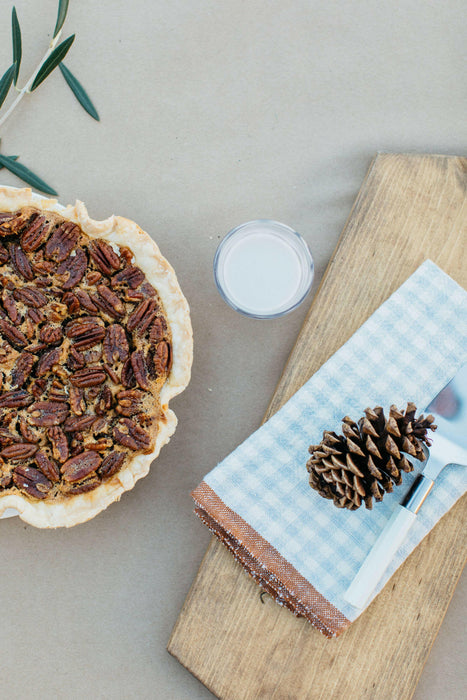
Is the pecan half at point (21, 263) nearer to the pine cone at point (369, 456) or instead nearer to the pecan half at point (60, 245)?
the pecan half at point (60, 245)

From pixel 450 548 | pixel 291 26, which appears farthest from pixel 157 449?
pixel 291 26

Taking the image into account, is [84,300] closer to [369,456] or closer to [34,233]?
[34,233]

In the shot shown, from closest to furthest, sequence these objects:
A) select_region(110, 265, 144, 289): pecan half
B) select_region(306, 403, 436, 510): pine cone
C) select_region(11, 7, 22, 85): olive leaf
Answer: select_region(306, 403, 436, 510): pine cone
select_region(110, 265, 144, 289): pecan half
select_region(11, 7, 22, 85): olive leaf

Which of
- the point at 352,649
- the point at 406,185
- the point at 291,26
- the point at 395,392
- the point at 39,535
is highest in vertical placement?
the point at 291,26

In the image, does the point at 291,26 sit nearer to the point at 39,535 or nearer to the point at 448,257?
the point at 448,257

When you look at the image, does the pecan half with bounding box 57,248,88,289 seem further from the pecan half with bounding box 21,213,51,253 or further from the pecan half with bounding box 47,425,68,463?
the pecan half with bounding box 47,425,68,463

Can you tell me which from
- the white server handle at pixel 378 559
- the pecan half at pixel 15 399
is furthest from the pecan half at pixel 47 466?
the white server handle at pixel 378 559

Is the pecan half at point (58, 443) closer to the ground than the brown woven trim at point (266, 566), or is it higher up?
higher up

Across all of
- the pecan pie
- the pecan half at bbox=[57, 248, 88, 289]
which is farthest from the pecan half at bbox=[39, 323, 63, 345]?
the pecan half at bbox=[57, 248, 88, 289]
